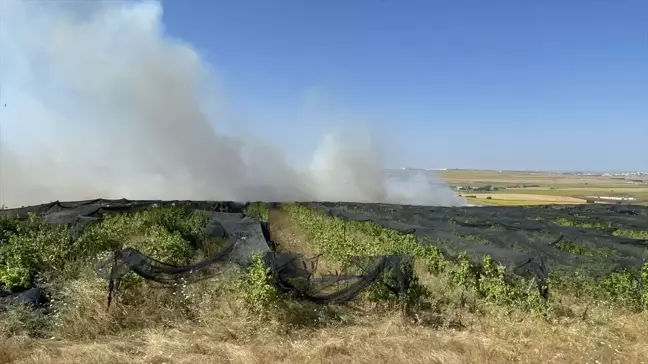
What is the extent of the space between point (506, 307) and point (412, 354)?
247 cm

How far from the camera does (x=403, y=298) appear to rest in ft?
24.0

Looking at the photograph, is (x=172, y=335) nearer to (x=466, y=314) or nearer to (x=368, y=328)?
(x=368, y=328)

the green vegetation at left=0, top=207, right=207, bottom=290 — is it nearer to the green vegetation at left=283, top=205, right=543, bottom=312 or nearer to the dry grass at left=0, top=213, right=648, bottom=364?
the dry grass at left=0, top=213, right=648, bottom=364

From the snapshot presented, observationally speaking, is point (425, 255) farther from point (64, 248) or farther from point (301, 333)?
point (64, 248)

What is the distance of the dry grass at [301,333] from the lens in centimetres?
556

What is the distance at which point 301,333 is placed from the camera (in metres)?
6.45

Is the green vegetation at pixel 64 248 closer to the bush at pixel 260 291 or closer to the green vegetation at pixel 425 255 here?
the bush at pixel 260 291

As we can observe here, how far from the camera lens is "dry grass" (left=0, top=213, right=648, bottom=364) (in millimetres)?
5559

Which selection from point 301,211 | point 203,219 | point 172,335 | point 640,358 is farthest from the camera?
point 301,211

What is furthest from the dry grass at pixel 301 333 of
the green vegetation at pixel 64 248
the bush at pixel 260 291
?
the green vegetation at pixel 64 248

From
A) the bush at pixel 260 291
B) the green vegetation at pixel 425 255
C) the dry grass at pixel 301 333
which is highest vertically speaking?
the bush at pixel 260 291

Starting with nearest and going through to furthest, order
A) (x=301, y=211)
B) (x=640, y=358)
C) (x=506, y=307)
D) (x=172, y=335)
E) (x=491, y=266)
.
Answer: (x=640, y=358) < (x=172, y=335) < (x=506, y=307) < (x=491, y=266) < (x=301, y=211)

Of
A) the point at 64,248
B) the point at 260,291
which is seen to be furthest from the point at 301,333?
the point at 64,248

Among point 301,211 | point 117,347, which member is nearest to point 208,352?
point 117,347
